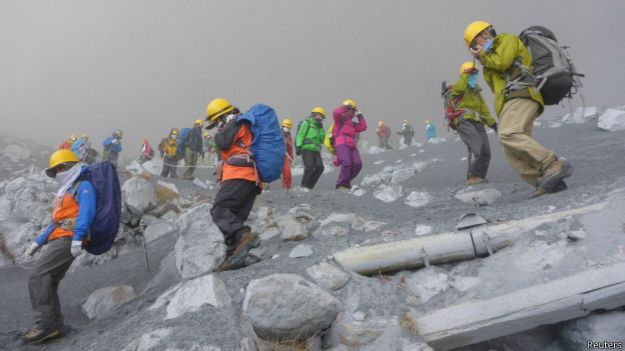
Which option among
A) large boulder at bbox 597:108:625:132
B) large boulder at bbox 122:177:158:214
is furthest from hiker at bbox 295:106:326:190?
large boulder at bbox 597:108:625:132

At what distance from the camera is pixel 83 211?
414 cm

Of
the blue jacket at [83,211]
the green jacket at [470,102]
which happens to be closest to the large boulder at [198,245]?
the blue jacket at [83,211]

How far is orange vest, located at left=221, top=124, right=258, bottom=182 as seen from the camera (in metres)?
4.33

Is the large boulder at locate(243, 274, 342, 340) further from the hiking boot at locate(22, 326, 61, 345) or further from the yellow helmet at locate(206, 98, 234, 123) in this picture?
the hiking boot at locate(22, 326, 61, 345)

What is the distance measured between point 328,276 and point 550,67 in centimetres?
342

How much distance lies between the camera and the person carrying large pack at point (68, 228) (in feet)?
13.0

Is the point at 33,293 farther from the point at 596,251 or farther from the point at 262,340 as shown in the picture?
the point at 596,251

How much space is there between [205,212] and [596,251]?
16.2 feet

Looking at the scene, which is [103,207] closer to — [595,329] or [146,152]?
[595,329]

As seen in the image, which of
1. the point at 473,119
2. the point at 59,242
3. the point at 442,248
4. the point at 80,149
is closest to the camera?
the point at 442,248

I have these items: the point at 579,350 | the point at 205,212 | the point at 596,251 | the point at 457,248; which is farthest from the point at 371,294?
the point at 205,212

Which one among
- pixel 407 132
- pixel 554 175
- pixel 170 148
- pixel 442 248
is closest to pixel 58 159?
pixel 442 248

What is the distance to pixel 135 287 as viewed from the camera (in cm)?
575

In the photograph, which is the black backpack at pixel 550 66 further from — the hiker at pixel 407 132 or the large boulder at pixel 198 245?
the hiker at pixel 407 132
